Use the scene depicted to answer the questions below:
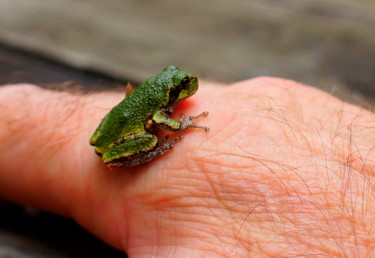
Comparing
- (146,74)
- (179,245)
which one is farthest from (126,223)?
(146,74)

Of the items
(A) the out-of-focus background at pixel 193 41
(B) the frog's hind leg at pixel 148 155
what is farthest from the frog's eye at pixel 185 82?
(A) the out-of-focus background at pixel 193 41

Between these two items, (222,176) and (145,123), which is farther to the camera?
(145,123)

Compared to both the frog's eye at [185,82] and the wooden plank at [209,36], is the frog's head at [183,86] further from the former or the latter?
the wooden plank at [209,36]

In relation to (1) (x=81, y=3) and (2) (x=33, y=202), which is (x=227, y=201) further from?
(1) (x=81, y=3)

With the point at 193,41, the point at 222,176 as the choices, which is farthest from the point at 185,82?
the point at 193,41

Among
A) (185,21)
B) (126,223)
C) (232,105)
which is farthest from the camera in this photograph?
(185,21)

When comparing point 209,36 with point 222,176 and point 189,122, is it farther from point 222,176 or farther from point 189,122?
point 222,176

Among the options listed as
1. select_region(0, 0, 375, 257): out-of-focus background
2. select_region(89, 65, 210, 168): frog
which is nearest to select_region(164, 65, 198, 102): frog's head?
select_region(89, 65, 210, 168): frog
